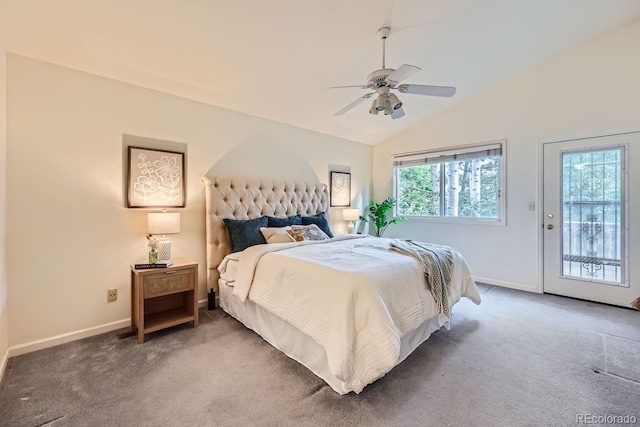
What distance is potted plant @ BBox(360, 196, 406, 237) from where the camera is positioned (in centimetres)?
514

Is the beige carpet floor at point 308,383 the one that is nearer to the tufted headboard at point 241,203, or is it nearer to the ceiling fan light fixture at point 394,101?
the tufted headboard at point 241,203

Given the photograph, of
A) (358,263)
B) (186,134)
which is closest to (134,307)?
(186,134)

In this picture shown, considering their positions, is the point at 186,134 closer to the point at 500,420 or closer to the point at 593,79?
the point at 500,420

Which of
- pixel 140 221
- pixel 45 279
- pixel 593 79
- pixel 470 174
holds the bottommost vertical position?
pixel 45 279

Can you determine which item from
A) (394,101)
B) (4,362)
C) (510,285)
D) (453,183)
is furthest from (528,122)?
(4,362)

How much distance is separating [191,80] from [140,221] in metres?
1.52

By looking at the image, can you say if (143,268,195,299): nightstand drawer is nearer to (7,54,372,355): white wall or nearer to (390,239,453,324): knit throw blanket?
(7,54,372,355): white wall

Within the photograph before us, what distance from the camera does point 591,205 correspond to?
11.5 ft

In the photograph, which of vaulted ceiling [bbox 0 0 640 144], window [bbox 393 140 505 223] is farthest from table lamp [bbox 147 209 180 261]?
window [bbox 393 140 505 223]

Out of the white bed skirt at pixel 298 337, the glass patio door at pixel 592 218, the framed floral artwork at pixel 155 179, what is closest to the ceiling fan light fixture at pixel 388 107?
the white bed skirt at pixel 298 337

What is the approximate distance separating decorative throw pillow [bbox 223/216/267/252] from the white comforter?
304 millimetres

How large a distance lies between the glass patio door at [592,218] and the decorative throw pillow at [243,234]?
3811 millimetres

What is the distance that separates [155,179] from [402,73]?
2529mm
